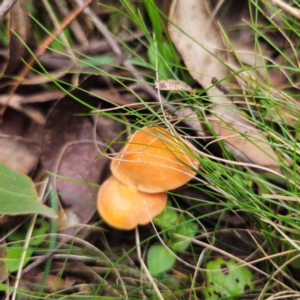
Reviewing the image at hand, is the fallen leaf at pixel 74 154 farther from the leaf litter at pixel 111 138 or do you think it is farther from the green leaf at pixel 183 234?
the green leaf at pixel 183 234

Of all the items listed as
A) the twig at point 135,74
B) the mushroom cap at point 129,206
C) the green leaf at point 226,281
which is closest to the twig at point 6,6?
the twig at point 135,74

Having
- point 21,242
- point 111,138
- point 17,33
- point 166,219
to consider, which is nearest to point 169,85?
point 111,138

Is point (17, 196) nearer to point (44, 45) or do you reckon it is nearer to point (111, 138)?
point (111, 138)

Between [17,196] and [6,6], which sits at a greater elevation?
[6,6]

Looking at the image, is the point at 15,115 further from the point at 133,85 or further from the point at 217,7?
the point at 217,7

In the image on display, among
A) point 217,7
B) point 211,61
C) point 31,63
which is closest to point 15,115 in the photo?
point 31,63

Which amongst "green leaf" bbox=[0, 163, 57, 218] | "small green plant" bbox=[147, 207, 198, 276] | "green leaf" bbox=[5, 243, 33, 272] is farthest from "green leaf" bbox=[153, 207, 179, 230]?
"green leaf" bbox=[5, 243, 33, 272]
